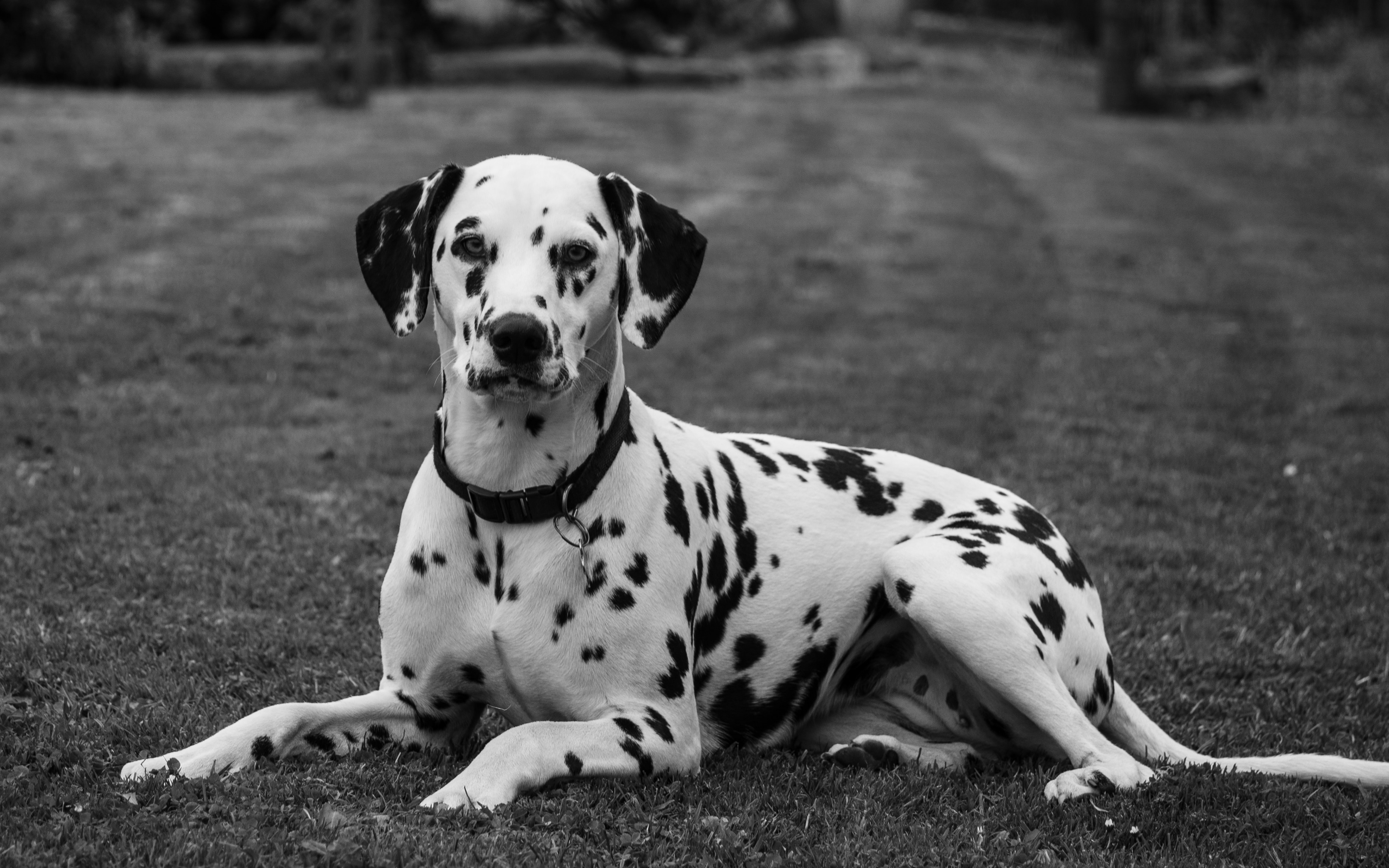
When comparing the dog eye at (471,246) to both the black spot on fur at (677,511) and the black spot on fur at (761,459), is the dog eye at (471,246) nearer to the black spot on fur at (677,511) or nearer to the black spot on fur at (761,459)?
the black spot on fur at (677,511)

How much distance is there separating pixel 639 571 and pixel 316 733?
114 centimetres

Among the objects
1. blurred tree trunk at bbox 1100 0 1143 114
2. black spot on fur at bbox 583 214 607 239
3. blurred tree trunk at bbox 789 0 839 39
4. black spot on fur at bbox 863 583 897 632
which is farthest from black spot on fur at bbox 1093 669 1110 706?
blurred tree trunk at bbox 789 0 839 39

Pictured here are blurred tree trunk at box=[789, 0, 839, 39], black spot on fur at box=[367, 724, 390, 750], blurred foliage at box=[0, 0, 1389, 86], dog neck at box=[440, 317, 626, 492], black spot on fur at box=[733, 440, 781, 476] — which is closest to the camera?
dog neck at box=[440, 317, 626, 492]

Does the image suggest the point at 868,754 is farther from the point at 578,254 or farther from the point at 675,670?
the point at 578,254

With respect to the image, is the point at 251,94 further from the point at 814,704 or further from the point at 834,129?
the point at 814,704

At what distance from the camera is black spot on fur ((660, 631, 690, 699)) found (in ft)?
15.6

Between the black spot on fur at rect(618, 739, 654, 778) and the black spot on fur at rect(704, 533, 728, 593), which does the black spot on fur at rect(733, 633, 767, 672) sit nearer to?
the black spot on fur at rect(704, 533, 728, 593)

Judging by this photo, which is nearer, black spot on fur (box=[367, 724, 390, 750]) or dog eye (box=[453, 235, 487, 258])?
dog eye (box=[453, 235, 487, 258])

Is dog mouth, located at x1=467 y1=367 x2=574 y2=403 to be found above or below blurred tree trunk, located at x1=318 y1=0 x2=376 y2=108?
below

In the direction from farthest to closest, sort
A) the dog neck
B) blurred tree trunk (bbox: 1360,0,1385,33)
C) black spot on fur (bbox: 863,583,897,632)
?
blurred tree trunk (bbox: 1360,0,1385,33) < black spot on fur (bbox: 863,583,897,632) < the dog neck

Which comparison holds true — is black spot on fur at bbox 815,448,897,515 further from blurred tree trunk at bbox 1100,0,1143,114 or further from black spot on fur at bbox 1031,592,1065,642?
blurred tree trunk at bbox 1100,0,1143,114

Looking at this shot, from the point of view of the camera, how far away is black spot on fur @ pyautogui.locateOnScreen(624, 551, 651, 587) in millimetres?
4766

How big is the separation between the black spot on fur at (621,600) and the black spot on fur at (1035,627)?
4.53ft

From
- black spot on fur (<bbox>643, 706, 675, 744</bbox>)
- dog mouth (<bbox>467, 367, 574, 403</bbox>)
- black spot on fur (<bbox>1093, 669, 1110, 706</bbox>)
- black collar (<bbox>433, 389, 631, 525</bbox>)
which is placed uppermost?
dog mouth (<bbox>467, 367, 574, 403</bbox>)
